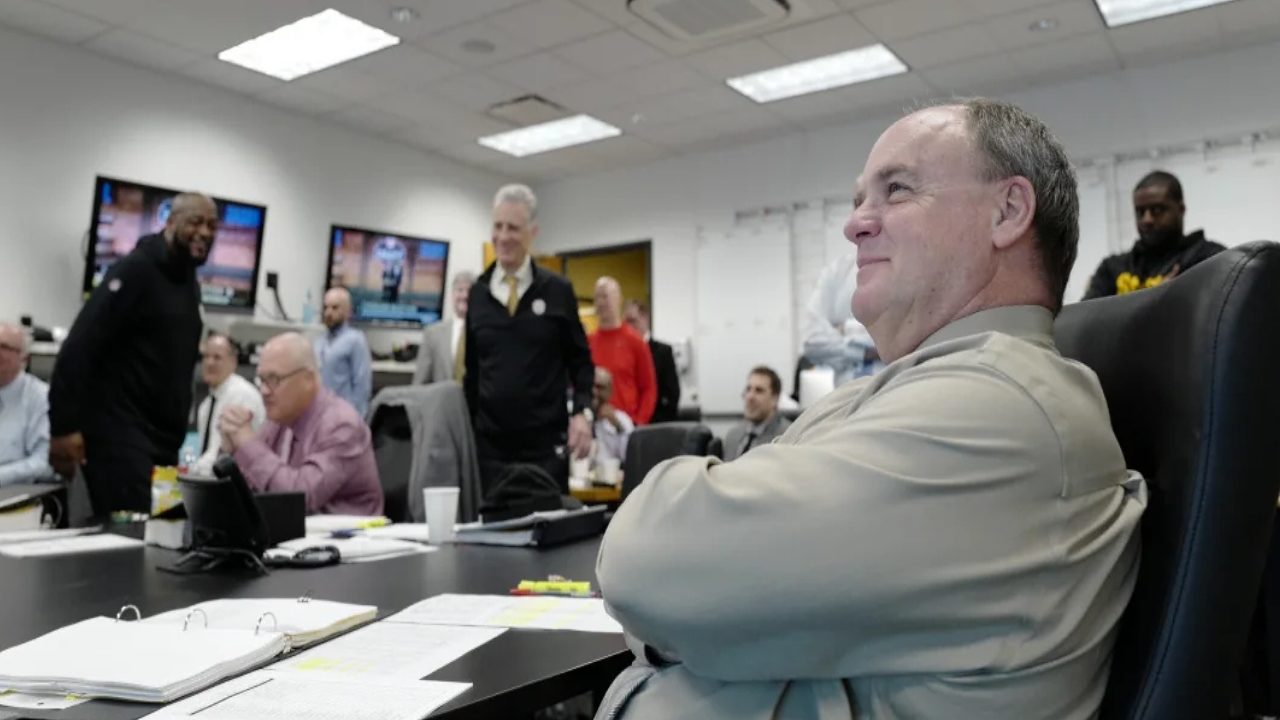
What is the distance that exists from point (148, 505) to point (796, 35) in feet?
13.1

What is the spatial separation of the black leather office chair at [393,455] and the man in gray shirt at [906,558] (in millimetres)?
1889

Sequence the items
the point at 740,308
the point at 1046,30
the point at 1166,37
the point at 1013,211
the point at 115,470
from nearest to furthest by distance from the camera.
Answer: the point at 1013,211 < the point at 115,470 < the point at 1046,30 < the point at 1166,37 < the point at 740,308

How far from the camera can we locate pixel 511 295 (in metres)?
3.25

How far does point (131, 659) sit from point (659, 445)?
1.93 m

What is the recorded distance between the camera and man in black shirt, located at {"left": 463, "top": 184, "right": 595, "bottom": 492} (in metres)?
3.15

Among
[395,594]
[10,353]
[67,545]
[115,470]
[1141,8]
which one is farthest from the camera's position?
[1141,8]

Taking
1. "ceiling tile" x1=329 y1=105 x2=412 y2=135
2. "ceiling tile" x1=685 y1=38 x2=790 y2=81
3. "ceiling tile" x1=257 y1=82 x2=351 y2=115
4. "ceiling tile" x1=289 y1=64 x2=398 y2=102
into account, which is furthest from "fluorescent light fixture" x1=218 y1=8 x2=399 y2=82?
"ceiling tile" x1=685 y1=38 x2=790 y2=81

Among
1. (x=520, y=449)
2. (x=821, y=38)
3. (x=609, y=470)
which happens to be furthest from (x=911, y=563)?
(x=821, y=38)

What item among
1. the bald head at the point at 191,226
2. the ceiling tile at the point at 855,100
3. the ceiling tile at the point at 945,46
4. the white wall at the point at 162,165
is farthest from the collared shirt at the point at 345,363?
the ceiling tile at the point at 945,46

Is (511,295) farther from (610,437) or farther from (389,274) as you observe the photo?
(389,274)

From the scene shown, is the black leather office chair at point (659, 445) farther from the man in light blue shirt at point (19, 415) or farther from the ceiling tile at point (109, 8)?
the ceiling tile at point (109, 8)

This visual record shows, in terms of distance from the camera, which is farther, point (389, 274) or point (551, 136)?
point (551, 136)

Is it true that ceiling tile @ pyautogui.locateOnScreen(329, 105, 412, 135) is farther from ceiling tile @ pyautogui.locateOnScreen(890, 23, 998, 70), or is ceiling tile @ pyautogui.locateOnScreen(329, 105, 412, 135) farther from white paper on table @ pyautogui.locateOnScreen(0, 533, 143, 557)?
white paper on table @ pyautogui.locateOnScreen(0, 533, 143, 557)

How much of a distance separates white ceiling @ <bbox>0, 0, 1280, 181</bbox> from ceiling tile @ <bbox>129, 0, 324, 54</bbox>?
1cm
